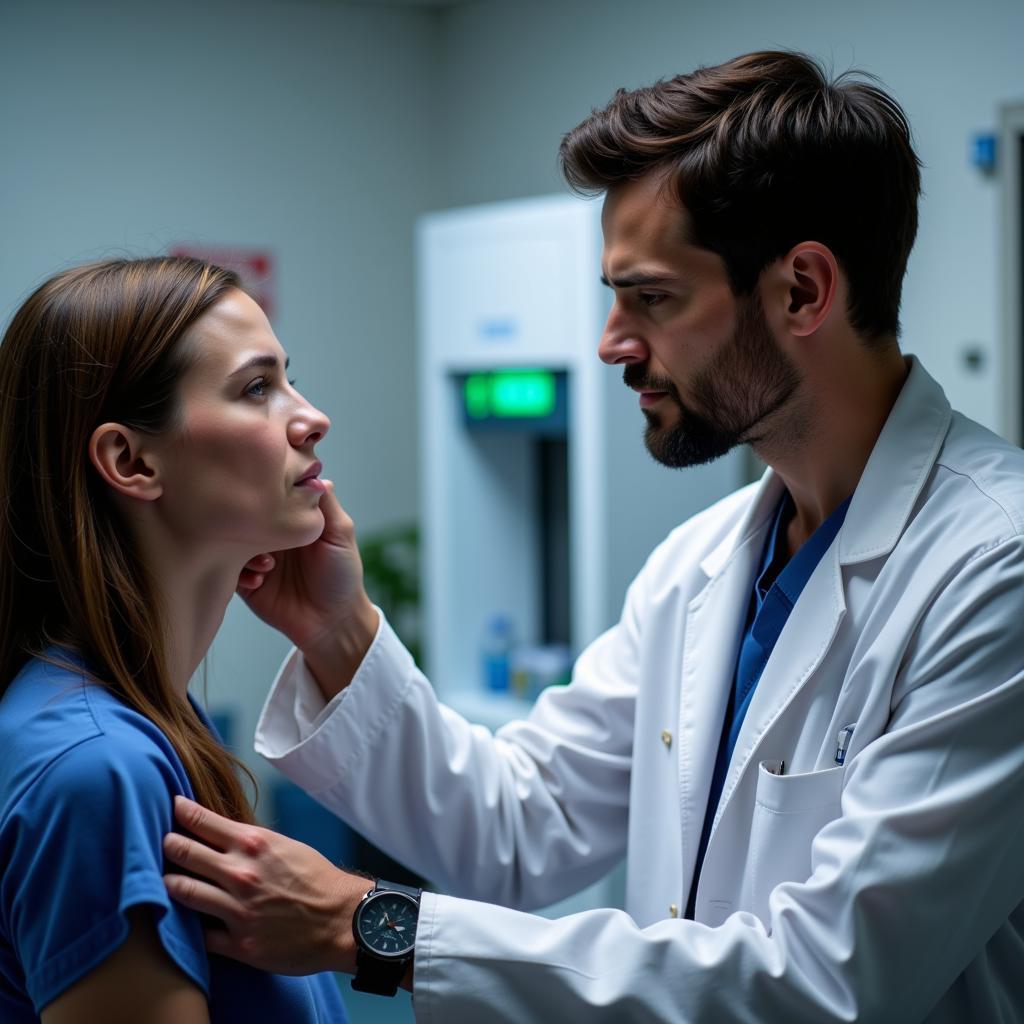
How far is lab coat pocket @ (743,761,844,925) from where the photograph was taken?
133 centimetres

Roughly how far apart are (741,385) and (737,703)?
1.34 feet

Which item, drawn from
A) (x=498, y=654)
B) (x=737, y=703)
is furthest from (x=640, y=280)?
(x=498, y=654)

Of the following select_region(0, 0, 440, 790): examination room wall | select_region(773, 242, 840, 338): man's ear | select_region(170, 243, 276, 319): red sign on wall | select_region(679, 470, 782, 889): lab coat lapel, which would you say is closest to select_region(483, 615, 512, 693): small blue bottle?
select_region(0, 0, 440, 790): examination room wall

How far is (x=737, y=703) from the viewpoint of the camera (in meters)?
1.57

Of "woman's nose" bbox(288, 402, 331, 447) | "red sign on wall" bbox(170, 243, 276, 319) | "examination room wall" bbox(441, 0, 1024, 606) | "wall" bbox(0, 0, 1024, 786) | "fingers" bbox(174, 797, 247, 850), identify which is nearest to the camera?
"fingers" bbox(174, 797, 247, 850)

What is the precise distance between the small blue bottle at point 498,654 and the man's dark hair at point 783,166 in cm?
195

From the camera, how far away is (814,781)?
1.33 meters

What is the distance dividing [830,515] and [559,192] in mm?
2429

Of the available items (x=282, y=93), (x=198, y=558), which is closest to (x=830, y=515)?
(x=198, y=558)

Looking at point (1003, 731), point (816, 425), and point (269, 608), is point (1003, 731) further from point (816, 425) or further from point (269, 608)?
point (269, 608)

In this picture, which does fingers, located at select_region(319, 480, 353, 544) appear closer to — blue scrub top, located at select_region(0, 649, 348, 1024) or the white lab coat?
the white lab coat

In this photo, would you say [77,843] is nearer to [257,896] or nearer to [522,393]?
[257,896]

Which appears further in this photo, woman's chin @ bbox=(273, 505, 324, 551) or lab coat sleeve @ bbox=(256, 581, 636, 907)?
lab coat sleeve @ bbox=(256, 581, 636, 907)

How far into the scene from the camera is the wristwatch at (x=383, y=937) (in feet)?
3.97
